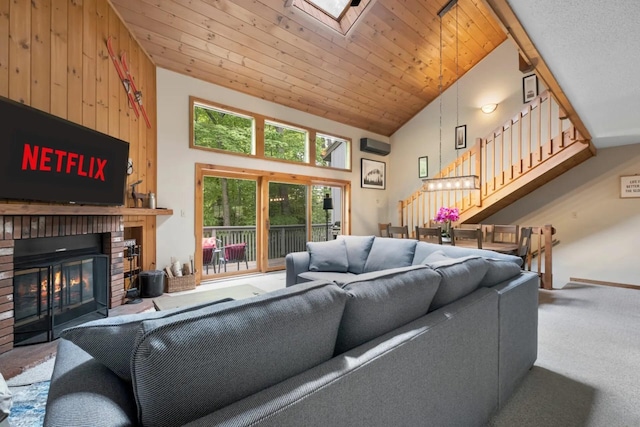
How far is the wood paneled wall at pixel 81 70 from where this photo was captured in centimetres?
229

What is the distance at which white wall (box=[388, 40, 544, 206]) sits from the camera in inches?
230

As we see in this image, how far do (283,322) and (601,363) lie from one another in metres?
2.70

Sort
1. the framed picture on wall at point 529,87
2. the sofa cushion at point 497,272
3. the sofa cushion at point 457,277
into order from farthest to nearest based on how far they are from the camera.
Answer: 1. the framed picture on wall at point 529,87
2. the sofa cushion at point 497,272
3. the sofa cushion at point 457,277

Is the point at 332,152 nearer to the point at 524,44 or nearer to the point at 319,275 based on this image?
the point at 319,275

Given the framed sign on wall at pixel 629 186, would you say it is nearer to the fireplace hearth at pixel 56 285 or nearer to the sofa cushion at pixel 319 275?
the sofa cushion at pixel 319 275

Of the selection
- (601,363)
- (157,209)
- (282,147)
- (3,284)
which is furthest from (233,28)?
(601,363)

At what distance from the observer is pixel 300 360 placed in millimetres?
872

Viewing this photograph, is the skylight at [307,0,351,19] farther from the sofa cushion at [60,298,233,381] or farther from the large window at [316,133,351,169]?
the sofa cushion at [60,298,233,381]

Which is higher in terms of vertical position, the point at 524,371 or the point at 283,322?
the point at 283,322

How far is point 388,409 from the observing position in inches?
38.6

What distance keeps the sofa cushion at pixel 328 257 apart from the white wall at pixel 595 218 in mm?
3614

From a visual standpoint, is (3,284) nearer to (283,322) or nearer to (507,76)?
(283,322)

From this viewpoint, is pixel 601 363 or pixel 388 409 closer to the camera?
pixel 388 409

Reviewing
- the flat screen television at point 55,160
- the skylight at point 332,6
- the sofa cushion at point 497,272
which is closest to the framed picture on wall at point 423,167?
the skylight at point 332,6
